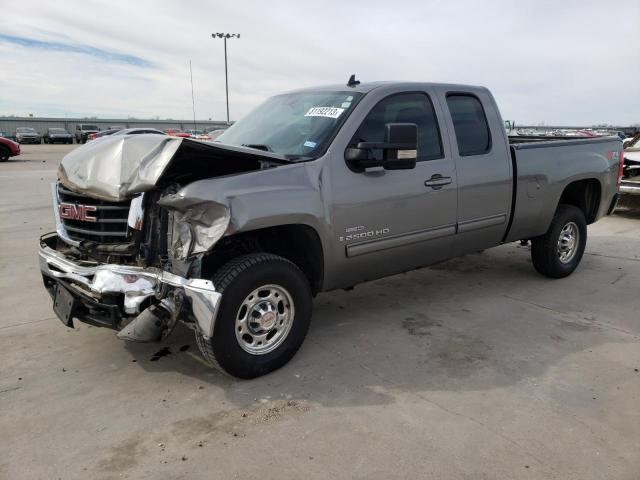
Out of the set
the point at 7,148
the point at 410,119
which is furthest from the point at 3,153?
the point at 410,119

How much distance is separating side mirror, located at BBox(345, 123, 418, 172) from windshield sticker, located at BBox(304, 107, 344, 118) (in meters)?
0.34

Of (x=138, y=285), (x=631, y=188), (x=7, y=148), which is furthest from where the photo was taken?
(x=7, y=148)

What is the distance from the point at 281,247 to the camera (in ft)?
12.2

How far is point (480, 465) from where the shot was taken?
2523mm

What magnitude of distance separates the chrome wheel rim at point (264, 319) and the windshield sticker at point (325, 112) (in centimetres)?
139

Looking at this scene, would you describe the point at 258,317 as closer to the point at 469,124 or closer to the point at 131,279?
the point at 131,279

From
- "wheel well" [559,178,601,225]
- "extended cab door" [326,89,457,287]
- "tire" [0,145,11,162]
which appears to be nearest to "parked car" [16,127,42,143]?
"tire" [0,145,11,162]

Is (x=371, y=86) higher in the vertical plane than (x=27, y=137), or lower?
higher

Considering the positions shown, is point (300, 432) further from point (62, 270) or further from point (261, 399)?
point (62, 270)

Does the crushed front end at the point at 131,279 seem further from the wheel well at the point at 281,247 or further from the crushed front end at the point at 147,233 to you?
the wheel well at the point at 281,247

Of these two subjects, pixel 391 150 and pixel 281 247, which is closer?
pixel 391 150

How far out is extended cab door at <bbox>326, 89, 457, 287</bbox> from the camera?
3.66 meters

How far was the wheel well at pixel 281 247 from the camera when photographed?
3.35 m

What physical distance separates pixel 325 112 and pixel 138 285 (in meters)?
1.87
